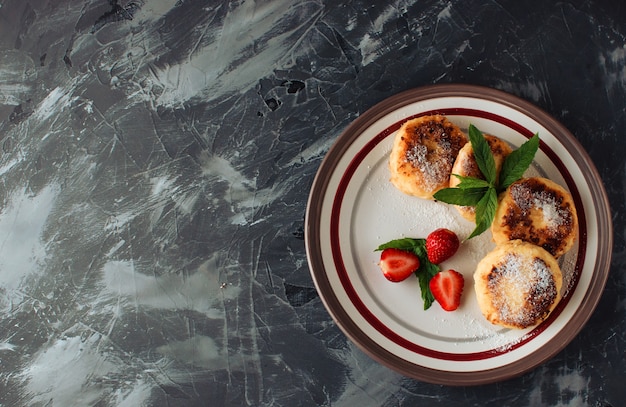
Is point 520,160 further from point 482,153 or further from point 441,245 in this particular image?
point 441,245

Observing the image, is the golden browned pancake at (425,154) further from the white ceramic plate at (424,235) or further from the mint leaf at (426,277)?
the mint leaf at (426,277)

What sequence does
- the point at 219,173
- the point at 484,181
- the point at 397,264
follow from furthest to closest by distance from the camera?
the point at 219,173 → the point at 397,264 → the point at 484,181

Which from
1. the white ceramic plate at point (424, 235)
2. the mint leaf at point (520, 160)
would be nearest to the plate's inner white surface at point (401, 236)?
the white ceramic plate at point (424, 235)

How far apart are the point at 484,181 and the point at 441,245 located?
0.21 metres

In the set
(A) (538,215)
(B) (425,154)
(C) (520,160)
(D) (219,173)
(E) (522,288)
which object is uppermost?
(D) (219,173)

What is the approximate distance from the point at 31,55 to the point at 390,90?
45.1 inches

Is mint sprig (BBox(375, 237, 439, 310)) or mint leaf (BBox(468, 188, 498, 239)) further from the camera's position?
mint sprig (BBox(375, 237, 439, 310))

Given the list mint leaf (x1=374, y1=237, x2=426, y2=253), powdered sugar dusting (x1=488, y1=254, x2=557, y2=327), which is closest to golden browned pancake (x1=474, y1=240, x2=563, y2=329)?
powdered sugar dusting (x1=488, y1=254, x2=557, y2=327)

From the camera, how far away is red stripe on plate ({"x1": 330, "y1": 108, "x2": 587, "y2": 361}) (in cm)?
167

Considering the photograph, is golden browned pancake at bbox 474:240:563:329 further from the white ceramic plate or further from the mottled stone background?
the mottled stone background

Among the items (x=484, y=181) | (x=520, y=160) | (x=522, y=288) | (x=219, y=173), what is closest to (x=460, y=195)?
(x=484, y=181)

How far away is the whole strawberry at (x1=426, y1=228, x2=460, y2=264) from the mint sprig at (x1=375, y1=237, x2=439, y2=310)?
24 millimetres

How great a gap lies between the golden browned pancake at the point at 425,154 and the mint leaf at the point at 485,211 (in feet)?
0.40

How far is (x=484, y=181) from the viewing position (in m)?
1.58
